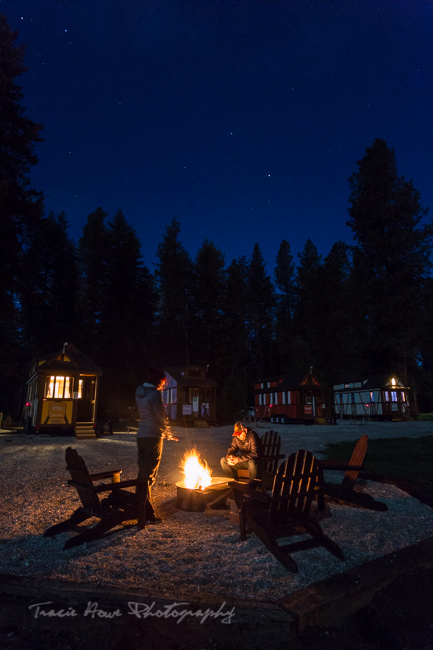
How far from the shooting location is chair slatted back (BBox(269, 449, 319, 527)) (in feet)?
13.9

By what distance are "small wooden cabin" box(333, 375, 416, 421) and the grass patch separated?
23217 mm

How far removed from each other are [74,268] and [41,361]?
23.1 metres

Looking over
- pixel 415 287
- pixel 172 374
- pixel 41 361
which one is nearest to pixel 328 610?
pixel 41 361

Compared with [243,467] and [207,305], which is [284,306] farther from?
[243,467]

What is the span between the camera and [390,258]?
133 feet

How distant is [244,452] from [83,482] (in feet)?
9.25

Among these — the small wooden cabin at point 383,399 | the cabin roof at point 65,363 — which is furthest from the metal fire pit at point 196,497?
the small wooden cabin at point 383,399

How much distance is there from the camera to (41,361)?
21.8 m

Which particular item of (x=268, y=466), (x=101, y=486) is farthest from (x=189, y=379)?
(x=101, y=486)

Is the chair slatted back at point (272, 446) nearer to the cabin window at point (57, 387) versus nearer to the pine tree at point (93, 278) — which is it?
the cabin window at point (57, 387)

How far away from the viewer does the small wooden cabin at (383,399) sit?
36156 millimetres

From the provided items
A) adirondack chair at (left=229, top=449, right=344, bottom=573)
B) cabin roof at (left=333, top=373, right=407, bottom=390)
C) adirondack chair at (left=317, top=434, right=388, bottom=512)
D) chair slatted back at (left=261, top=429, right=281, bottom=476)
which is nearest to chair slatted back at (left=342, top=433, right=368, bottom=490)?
adirondack chair at (left=317, top=434, right=388, bottom=512)

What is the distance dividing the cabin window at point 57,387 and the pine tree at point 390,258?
30.1 meters

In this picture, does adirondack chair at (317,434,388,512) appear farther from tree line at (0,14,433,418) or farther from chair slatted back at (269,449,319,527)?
tree line at (0,14,433,418)
